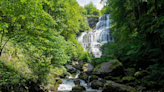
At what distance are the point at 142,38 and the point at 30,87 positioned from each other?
689cm

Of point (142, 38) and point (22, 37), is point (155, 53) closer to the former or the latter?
point (142, 38)

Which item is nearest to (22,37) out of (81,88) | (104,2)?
(81,88)

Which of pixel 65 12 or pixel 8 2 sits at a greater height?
pixel 65 12

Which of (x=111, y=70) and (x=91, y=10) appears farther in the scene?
(x=91, y=10)

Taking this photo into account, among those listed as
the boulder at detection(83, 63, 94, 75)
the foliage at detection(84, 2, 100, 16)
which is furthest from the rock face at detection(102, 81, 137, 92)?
the foliage at detection(84, 2, 100, 16)

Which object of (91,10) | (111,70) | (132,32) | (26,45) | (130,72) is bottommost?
(130,72)

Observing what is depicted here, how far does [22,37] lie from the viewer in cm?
321

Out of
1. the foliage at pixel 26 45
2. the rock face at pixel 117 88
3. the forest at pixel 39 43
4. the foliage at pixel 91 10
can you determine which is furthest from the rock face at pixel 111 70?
the foliage at pixel 91 10

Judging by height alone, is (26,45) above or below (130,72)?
above

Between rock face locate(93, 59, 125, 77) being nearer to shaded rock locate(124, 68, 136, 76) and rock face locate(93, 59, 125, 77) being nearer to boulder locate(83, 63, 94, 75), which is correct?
shaded rock locate(124, 68, 136, 76)

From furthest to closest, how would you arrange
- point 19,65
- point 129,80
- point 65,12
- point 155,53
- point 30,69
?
point 65,12 → point 129,80 → point 155,53 → point 30,69 → point 19,65

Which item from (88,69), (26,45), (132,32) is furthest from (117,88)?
(88,69)

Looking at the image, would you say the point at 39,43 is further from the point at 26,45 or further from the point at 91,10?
the point at 91,10

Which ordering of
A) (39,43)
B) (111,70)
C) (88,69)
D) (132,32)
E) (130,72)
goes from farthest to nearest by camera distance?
(88,69) < (132,32) < (111,70) < (130,72) < (39,43)
